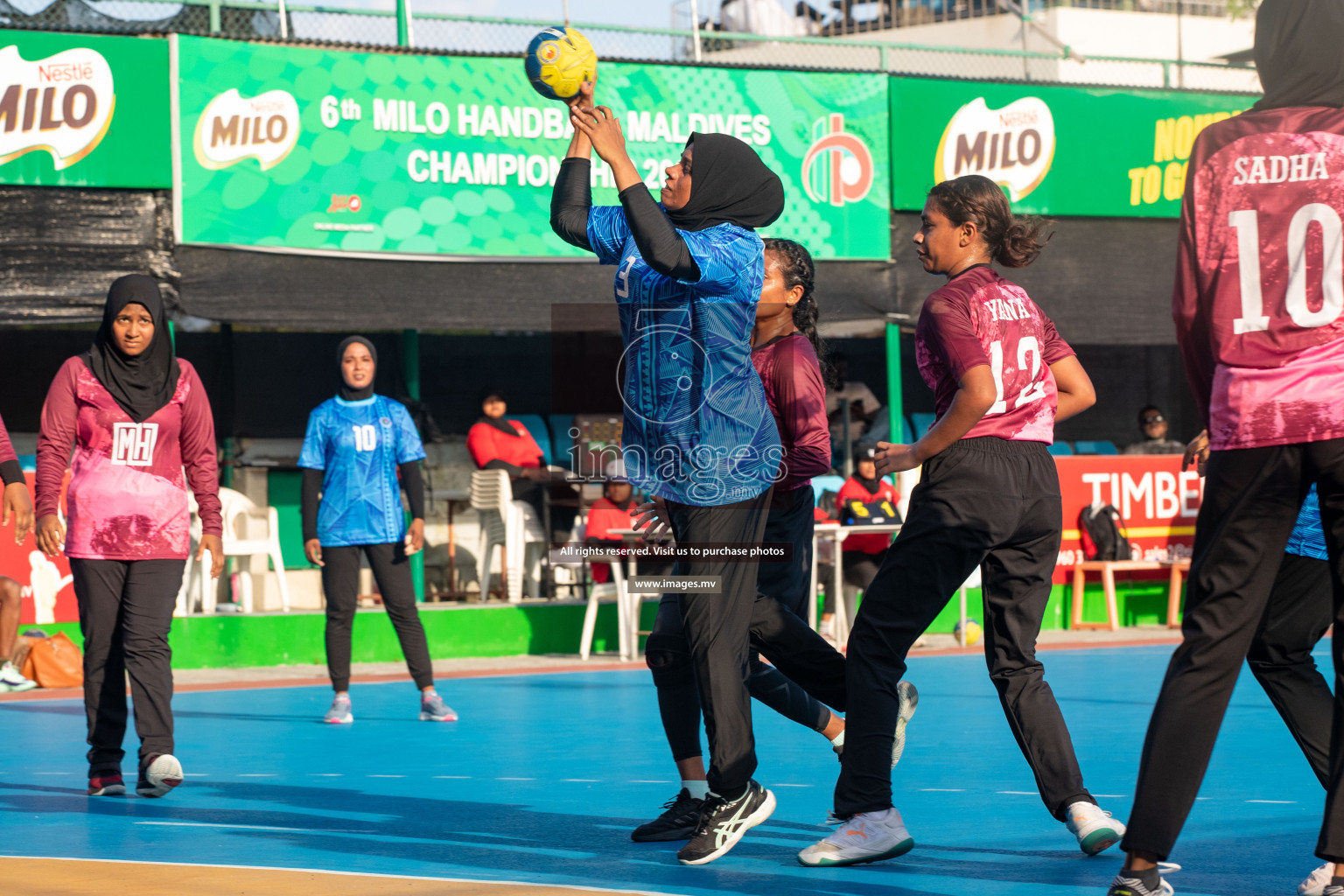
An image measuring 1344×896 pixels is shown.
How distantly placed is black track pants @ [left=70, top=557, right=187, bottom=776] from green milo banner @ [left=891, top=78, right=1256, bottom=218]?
31.5ft

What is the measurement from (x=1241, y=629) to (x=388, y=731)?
556 cm

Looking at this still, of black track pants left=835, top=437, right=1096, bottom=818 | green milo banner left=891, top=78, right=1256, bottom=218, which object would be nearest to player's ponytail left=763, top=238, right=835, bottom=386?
black track pants left=835, top=437, right=1096, bottom=818

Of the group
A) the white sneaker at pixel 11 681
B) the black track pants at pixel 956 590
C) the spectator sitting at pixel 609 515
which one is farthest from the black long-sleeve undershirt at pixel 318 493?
the black track pants at pixel 956 590

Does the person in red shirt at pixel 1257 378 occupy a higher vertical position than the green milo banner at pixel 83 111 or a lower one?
lower

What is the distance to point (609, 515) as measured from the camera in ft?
41.7

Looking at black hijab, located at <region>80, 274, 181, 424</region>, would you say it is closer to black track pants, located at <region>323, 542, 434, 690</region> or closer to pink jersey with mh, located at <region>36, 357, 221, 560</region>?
pink jersey with mh, located at <region>36, 357, 221, 560</region>

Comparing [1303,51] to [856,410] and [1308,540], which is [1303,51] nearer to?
[1308,540]

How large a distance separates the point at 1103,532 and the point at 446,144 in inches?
262

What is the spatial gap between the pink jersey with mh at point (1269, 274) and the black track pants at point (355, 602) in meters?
5.92

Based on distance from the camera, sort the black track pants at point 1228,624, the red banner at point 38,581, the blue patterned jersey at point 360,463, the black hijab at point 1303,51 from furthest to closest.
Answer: the red banner at point 38,581
the blue patterned jersey at point 360,463
the black hijab at point 1303,51
the black track pants at point 1228,624

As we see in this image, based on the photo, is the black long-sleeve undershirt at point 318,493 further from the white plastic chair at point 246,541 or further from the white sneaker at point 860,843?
the white sneaker at point 860,843

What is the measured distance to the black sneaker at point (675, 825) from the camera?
5301 mm

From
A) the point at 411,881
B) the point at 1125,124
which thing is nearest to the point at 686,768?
the point at 411,881

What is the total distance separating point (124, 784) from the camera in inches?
262
